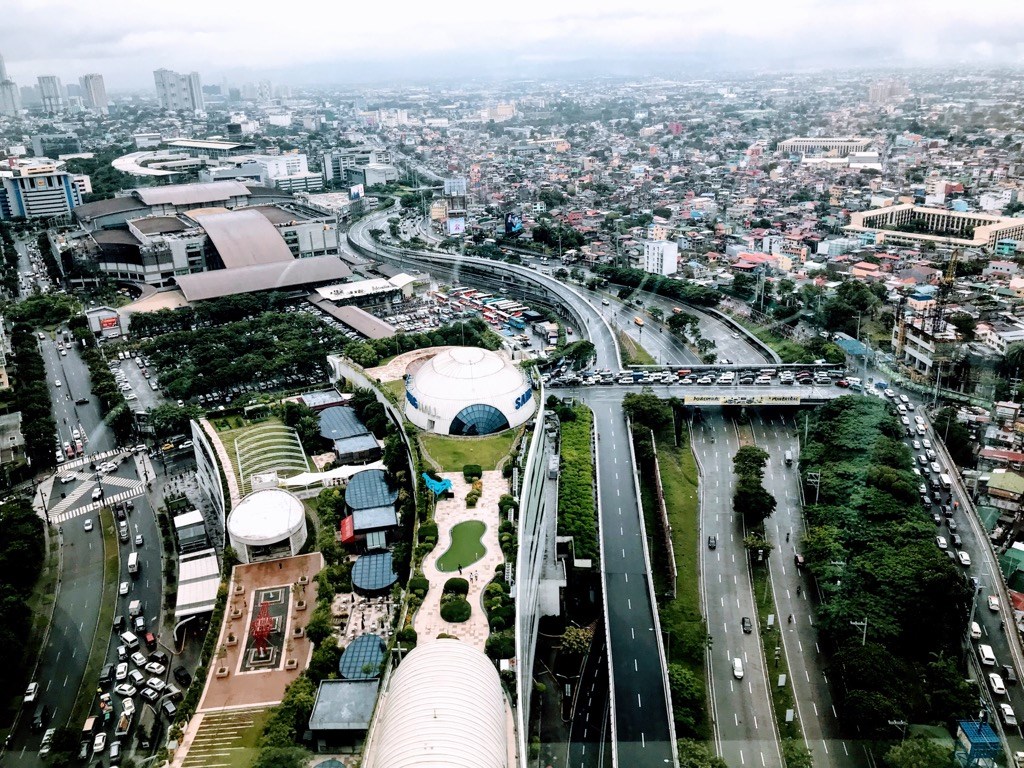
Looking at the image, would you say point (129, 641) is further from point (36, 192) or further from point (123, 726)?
point (36, 192)

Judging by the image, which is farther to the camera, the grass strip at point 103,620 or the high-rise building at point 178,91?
the high-rise building at point 178,91

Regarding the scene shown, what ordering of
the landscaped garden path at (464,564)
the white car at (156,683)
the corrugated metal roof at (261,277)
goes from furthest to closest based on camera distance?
the corrugated metal roof at (261,277)
the white car at (156,683)
the landscaped garden path at (464,564)

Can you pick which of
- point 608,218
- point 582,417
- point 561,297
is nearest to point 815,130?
point 608,218

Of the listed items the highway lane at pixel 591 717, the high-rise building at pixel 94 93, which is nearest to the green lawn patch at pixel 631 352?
the highway lane at pixel 591 717

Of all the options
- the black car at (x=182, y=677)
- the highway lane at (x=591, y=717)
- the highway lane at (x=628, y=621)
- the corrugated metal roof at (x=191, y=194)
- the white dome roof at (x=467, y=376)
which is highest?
the corrugated metal roof at (x=191, y=194)

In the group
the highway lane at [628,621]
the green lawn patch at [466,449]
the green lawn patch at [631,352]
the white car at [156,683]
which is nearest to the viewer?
the highway lane at [628,621]

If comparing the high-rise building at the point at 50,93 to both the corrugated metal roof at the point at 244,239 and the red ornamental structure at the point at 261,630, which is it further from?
the red ornamental structure at the point at 261,630

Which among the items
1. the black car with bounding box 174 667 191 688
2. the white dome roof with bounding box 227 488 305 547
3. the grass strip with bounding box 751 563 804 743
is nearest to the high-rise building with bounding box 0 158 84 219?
the white dome roof with bounding box 227 488 305 547

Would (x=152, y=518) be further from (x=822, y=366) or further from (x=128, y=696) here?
(x=822, y=366)
